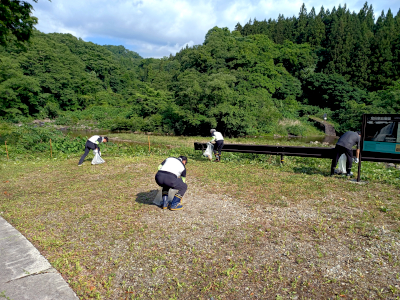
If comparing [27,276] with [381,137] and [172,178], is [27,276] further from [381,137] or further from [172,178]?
[381,137]

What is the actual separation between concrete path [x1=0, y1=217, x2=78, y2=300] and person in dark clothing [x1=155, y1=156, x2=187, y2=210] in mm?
2608

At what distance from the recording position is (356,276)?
3.76m

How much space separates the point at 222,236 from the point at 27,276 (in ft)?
9.81

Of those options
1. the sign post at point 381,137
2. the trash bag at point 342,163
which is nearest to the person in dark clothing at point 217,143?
the trash bag at point 342,163

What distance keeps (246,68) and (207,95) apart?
1652cm

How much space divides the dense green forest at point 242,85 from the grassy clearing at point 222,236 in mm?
24959

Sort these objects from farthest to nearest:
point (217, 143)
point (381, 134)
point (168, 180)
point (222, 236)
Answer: point (217, 143) → point (381, 134) → point (168, 180) → point (222, 236)

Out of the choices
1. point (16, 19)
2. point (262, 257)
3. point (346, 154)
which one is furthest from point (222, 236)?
point (16, 19)

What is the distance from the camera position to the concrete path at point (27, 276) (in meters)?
3.43

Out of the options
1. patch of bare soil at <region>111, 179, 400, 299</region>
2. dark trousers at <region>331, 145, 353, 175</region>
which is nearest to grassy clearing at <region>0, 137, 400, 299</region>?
patch of bare soil at <region>111, 179, 400, 299</region>

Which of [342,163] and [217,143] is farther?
[217,143]

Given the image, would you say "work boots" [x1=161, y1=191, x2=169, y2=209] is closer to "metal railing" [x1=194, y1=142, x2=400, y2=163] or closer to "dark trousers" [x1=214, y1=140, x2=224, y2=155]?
"metal railing" [x1=194, y1=142, x2=400, y2=163]

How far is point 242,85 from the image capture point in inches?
1670

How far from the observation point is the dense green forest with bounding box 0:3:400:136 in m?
35.1
